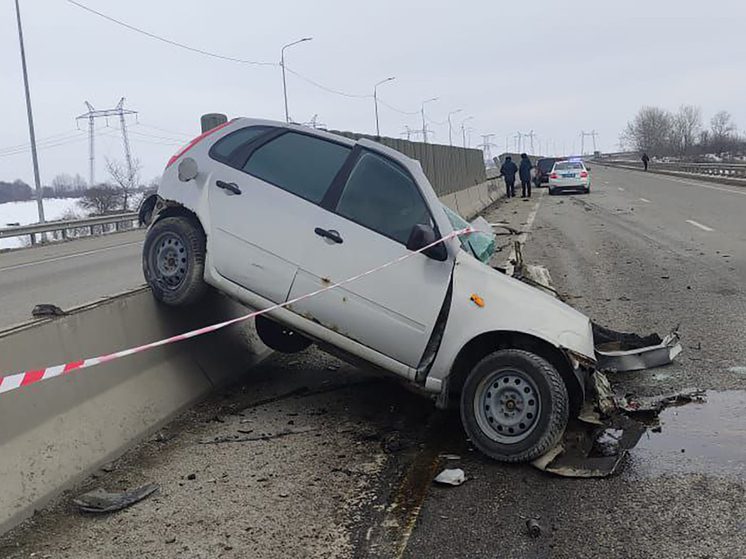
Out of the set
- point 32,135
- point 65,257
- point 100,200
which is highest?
point 32,135

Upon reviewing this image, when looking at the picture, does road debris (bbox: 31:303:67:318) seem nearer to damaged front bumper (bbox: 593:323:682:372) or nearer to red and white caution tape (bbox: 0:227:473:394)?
red and white caution tape (bbox: 0:227:473:394)

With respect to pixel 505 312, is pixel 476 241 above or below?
above

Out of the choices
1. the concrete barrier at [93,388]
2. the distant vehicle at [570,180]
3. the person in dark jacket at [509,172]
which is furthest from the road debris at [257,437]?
the distant vehicle at [570,180]

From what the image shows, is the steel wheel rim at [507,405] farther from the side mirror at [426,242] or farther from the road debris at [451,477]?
the side mirror at [426,242]

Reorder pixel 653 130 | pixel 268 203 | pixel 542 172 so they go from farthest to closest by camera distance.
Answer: pixel 653 130 < pixel 542 172 < pixel 268 203

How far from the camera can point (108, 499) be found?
162 inches

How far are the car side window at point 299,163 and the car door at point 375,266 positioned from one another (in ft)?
0.47

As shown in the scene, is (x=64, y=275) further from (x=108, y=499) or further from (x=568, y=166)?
(x=568, y=166)

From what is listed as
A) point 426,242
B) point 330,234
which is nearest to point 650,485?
point 426,242

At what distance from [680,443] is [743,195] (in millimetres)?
27053

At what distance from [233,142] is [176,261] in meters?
1.04

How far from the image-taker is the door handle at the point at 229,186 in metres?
5.57

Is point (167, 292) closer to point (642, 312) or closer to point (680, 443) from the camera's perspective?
point (680, 443)

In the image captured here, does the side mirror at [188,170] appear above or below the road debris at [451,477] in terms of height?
above
